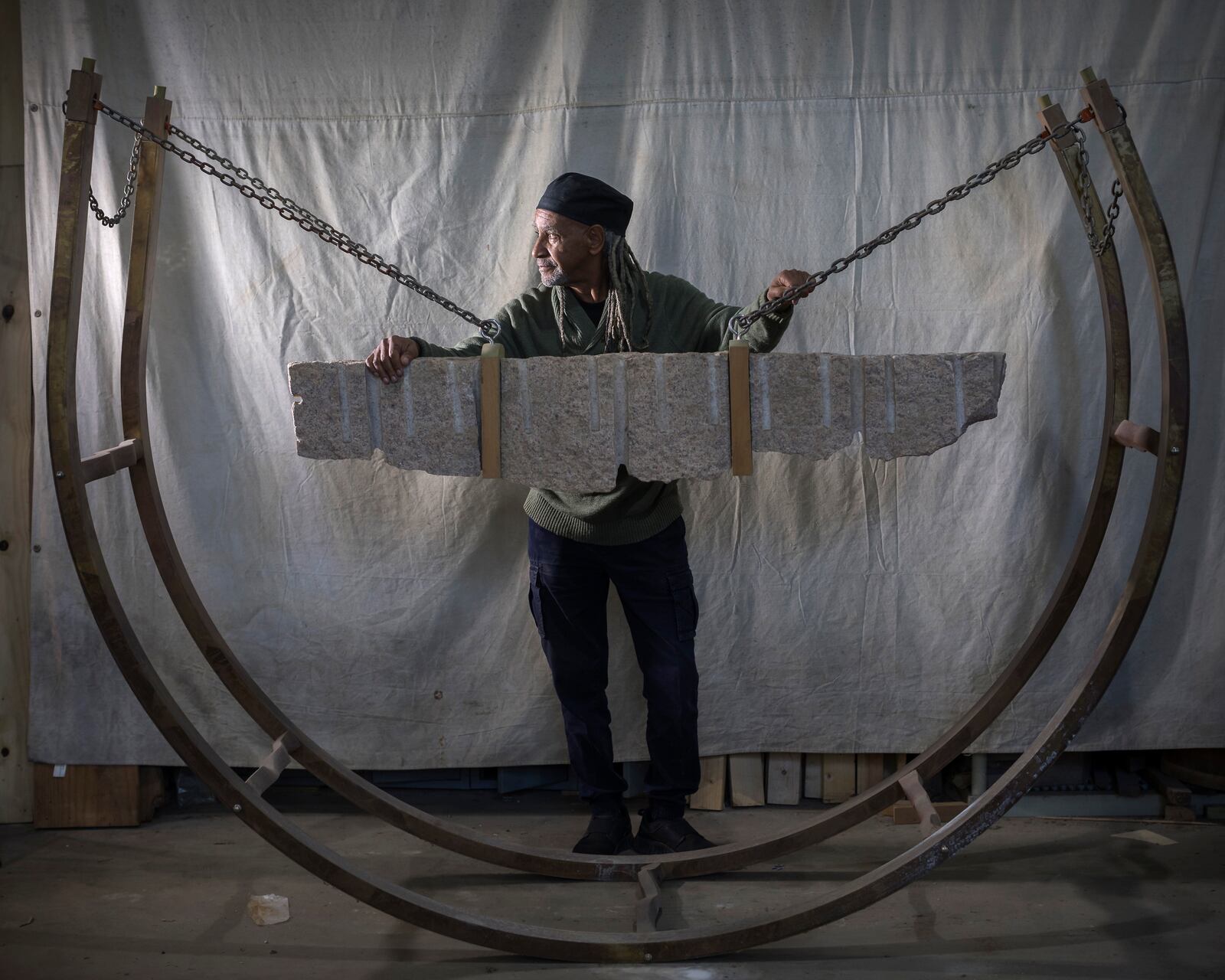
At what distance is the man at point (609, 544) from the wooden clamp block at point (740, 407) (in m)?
0.35

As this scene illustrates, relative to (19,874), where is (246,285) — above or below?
above

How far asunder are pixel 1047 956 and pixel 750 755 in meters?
1.16

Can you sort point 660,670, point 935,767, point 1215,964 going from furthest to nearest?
point 660,670 → point 935,767 → point 1215,964

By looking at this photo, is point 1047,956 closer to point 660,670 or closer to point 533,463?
point 660,670

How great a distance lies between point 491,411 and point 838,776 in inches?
70.4

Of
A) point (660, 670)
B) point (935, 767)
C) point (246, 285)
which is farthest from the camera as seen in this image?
point (246, 285)

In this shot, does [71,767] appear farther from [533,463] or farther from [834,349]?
[834,349]

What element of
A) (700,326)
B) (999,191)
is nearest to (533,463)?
(700,326)

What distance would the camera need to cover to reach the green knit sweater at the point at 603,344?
3.00 metres

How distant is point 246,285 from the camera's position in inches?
134

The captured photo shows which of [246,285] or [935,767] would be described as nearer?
[935,767]

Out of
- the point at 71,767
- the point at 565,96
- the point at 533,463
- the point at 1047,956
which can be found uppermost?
the point at 565,96

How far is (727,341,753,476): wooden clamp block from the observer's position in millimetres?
2459

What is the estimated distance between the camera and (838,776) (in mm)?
3592
